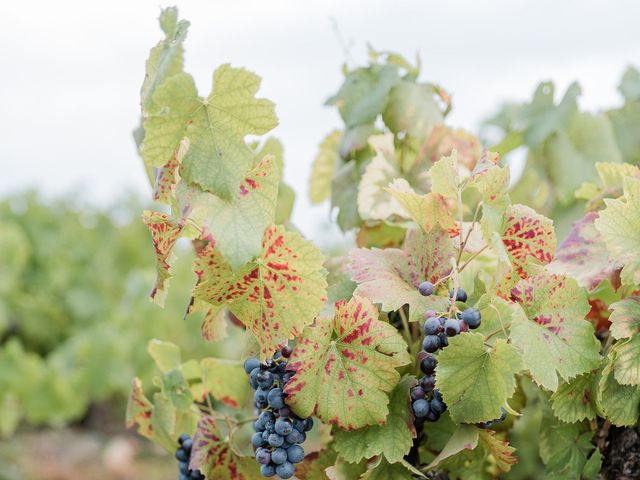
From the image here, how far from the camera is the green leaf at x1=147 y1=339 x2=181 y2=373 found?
87 centimetres

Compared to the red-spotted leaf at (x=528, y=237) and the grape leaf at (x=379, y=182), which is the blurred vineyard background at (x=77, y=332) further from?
the red-spotted leaf at (x=528, y=237)

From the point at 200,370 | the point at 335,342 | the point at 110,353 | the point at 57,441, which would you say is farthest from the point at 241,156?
the point at 57,441

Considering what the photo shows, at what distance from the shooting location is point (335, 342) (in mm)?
648

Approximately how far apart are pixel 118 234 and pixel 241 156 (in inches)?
204

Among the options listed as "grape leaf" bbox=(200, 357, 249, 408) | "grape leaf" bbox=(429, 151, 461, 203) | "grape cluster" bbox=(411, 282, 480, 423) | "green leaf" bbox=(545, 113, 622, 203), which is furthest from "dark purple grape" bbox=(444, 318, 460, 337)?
"green leaf" bbox=(545, 113, 622, 203)

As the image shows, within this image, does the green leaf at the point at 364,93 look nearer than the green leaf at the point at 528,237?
No

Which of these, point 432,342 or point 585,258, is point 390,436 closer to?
point 432,342

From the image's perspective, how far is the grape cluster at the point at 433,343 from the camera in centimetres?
61

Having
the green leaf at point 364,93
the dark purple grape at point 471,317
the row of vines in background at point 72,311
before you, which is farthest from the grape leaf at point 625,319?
the row of vines in background at point 72,311

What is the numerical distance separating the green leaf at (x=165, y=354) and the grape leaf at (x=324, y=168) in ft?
1.23

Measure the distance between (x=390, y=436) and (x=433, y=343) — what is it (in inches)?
3.7

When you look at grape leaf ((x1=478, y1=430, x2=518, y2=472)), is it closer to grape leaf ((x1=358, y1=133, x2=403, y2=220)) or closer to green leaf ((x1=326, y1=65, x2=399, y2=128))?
grape leaf ((x1=358, y1=133, x2=403, y2=220))

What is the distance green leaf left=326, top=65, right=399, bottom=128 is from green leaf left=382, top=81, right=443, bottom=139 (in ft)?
0.05

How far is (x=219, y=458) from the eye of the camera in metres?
0.75
